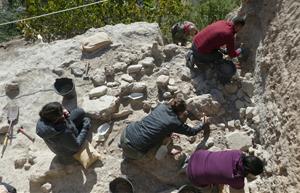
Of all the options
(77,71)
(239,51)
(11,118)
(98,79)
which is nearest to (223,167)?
(239,51)

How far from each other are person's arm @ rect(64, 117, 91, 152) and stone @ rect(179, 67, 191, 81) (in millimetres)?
1480

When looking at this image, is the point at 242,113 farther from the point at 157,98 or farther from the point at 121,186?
the point at 121,186

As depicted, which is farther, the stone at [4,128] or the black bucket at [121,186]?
the stone at [4,128]

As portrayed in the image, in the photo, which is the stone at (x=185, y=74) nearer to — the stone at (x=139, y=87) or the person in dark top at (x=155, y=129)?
the stone at (x=139, y=87)

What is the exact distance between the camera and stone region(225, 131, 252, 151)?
5691 millimetres

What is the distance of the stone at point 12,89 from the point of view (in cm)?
694

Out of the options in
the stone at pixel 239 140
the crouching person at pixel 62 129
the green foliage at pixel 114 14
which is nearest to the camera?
the crouching person at pixel 62 129

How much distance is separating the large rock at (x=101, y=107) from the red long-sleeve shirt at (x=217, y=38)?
1361 mm

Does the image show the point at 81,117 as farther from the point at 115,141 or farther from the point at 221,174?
the point at 221,174

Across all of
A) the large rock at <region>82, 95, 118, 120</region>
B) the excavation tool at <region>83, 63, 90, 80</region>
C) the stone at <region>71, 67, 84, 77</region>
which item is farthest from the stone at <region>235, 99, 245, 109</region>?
the stone at <region>71, 67, 84, 77</region>

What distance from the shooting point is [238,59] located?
21.5ft

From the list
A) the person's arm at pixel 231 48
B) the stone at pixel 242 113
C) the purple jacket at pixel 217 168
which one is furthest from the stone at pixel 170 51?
the purple jacket at pixel 217 168

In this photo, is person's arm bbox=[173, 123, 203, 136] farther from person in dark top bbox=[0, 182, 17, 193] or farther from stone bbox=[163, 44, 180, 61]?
person in dark top bbox=[0, 182, 17, 193]

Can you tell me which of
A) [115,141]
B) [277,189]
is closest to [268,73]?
[277,189]
